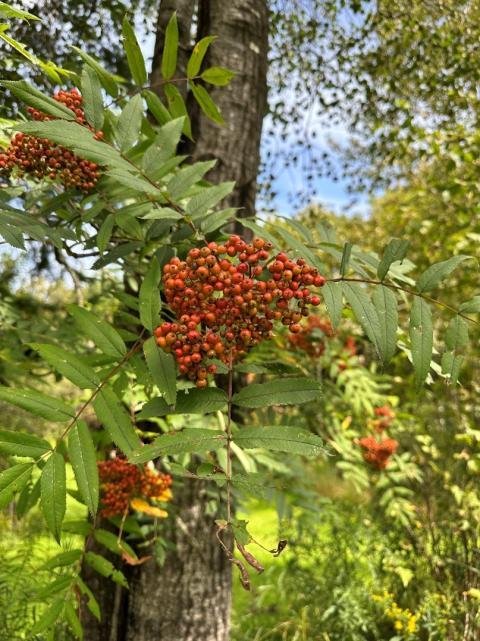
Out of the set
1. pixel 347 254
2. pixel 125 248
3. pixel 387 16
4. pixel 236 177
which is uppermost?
pixel 387 16

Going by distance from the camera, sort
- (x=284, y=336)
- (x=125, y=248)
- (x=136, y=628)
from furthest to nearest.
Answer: (x=284, y=336)
(x=136, y=628)
(x=125, y=248)

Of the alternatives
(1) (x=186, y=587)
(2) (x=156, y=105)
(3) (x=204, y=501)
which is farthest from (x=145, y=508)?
(2) (x=156, y=105)

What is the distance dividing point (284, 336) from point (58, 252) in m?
1.49

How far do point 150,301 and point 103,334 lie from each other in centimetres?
16

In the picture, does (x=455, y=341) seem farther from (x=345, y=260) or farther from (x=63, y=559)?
(x=63, y=559)

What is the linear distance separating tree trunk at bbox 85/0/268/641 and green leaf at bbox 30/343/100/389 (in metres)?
1.40

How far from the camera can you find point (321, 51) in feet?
15.2

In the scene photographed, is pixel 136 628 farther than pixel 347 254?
Yes

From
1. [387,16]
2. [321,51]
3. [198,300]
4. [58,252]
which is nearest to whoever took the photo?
[198,300]

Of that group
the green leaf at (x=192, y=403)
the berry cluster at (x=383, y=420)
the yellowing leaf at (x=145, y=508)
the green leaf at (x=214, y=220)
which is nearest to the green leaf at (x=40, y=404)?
the green leaf at (x=192, y=403)

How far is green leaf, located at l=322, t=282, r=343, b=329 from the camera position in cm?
107

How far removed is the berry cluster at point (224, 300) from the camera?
1.06 m

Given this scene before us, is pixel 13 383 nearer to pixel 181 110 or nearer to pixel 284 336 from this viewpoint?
pixel 284 336

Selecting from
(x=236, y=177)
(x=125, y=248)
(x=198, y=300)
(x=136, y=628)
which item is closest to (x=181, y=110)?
(x=125, y=248)
